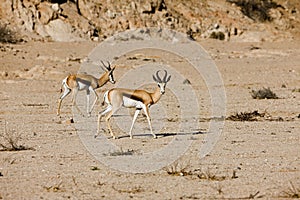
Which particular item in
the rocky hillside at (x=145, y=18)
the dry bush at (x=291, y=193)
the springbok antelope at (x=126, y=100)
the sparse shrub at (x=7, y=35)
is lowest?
the dry bush at (x=291, y=193)

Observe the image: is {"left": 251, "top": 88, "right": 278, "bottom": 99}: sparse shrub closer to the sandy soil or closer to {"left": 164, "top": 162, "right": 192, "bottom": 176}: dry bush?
the sandy soil

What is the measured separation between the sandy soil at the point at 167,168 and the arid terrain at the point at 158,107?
2cm

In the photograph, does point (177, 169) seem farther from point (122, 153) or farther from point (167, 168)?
point (122, 153)

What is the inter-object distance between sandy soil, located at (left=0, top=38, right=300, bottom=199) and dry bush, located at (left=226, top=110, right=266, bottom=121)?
276 mm

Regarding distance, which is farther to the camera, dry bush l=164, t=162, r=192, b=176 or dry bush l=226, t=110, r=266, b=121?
dry bush l=226, t=110, r=266, b=121

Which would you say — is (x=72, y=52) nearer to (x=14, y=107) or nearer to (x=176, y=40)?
(x=176, y=40)

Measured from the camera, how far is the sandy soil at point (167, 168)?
880cm

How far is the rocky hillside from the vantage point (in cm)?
3588

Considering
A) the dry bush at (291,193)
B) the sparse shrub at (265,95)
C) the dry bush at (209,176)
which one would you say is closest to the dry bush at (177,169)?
the dry bush at (209,176)

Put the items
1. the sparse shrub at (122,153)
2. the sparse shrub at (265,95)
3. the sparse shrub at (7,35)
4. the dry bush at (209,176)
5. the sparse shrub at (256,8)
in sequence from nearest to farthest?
1. the dry bush at (209,176)
2. the sparse shrub at (122,153)
3. the sparse shrub at (265,95)
4. the sparse shrub at (7,35)
5. the sparse shrub at (256,8)

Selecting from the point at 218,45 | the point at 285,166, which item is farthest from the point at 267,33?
the point at 285,166

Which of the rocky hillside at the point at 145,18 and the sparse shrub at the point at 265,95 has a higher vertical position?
the rocky hillside at the point at 145,18

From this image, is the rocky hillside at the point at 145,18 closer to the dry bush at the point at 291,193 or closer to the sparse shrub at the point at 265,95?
the sparse shrub at the point at 265,95

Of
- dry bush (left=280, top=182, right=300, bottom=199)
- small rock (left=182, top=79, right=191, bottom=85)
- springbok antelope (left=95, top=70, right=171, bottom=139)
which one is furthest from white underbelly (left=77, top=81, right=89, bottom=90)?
dry bush (left=280, top=182, right=300, bottom=199)
